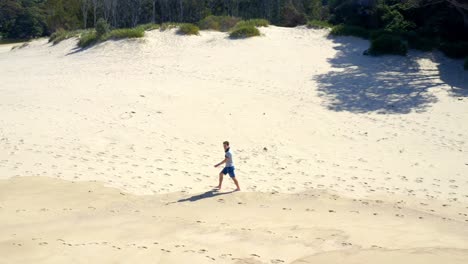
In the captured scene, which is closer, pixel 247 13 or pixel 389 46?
pixel 389 46

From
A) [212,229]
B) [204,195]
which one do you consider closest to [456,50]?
[204,195]

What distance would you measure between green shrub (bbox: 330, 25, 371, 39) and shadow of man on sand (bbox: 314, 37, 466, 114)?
136 cm

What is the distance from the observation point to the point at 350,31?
23.7 meters

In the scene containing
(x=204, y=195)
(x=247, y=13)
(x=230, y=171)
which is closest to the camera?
(x=204, y=195)

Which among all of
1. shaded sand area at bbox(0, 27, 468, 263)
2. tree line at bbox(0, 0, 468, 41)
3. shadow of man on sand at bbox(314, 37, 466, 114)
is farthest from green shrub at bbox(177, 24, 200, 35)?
tree line at bbox(0, 0, 468, 41)

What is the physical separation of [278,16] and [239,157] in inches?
1384

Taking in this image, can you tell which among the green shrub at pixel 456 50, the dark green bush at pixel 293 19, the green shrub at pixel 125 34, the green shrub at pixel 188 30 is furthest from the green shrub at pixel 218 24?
the green shrub at pixel 456 50

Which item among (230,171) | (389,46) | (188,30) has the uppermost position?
(188,30)

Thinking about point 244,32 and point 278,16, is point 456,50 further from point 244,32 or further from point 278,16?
point 278,16

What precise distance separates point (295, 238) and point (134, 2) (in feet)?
149

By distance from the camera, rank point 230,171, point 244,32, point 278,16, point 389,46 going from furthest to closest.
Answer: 1. point 278,16
2. point 244,32
3. point 389,46
4. point 230,171

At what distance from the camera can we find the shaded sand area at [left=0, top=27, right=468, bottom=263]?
7.08 m

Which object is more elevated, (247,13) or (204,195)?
(247,13)

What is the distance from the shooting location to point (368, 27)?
85.1 feet
